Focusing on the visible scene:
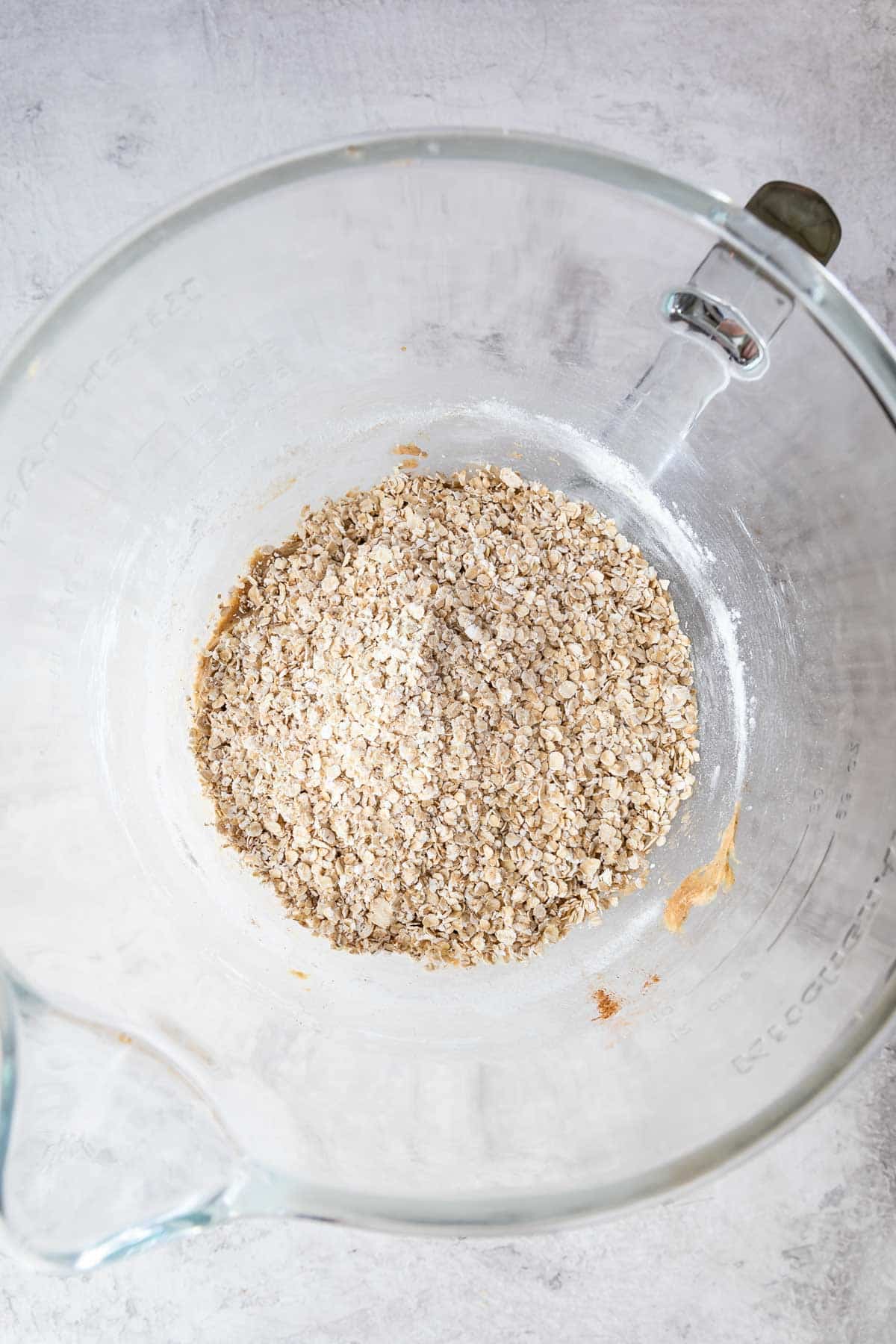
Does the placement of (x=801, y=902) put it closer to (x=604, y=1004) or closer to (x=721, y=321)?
(x=604, y=1004)

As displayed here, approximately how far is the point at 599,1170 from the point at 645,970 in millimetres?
219

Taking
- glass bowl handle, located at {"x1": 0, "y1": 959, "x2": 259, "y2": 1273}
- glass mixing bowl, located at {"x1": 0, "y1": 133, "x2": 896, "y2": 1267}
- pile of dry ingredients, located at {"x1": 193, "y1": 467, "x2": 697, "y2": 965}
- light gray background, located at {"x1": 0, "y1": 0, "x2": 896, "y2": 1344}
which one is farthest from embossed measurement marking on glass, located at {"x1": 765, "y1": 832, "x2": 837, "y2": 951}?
glass bowl handle, located at {"x1": 0, "y1": 959, "x2": 259, "y2": 1273}

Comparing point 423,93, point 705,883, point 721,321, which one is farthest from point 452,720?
point 423,93

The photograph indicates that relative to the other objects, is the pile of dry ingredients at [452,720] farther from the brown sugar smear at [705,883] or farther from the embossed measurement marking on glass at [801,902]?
the embossed measurement marking on glass at [801,902]

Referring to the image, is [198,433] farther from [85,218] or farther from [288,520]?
[85,218]

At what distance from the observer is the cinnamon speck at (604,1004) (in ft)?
3.50

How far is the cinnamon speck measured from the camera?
3.50 feet

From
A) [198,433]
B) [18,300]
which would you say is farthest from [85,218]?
[198,433]

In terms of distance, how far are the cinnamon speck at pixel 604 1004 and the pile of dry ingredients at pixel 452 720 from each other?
8 cm

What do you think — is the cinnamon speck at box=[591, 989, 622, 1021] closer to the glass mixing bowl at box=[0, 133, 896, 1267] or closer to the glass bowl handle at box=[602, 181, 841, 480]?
the glass mixing bowl at box=[0, 133, 896, 1267]

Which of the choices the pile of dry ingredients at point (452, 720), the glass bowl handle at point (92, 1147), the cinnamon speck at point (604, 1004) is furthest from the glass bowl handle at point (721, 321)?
the glass bowl handle at point (92, 1147)

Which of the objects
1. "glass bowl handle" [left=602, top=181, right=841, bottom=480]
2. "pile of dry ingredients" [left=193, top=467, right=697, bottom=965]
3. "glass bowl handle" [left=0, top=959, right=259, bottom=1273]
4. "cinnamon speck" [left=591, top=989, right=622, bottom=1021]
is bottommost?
"glass bowl handle" [left=0, top=959, right=259, bottom=1273]

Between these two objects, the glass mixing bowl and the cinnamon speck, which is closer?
the glass mixing bowl

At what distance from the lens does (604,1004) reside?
1081 mm
